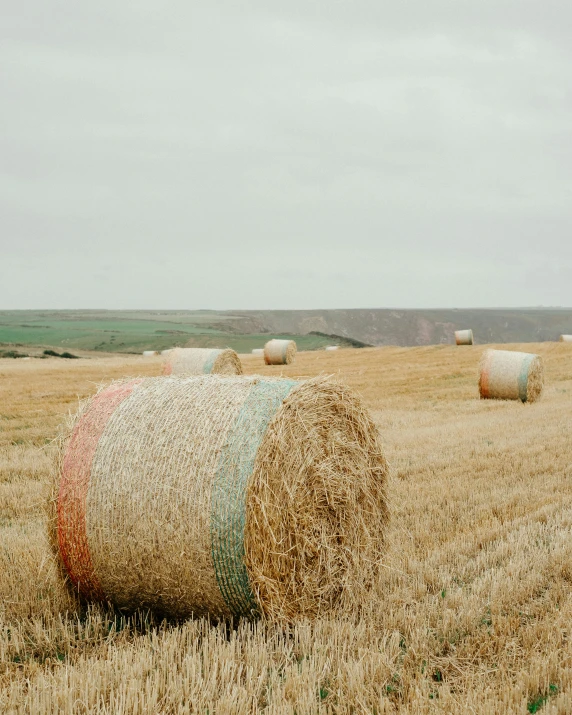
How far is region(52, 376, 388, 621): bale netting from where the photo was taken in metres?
4.10

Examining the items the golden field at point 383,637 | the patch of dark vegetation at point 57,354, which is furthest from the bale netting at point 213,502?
the patch of dark vegetation at point 57,354

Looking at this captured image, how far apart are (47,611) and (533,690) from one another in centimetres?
280

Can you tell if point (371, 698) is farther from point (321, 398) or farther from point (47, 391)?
point (47, 391)

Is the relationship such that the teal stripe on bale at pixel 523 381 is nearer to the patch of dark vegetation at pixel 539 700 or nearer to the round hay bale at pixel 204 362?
the round hay bale at pixel 204 362

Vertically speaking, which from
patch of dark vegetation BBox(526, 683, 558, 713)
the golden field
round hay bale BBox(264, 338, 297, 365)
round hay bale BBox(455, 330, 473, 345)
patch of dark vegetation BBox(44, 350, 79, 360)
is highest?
round hay bale BBox(455, 330, 473, 345)

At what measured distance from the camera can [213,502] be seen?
4.10 meters

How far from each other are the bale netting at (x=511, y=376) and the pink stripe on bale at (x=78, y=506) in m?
12.5

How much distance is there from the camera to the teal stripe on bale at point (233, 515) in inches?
160

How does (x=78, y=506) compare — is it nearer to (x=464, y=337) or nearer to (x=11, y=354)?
(x=464, y=337)

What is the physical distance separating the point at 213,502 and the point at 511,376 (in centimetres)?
1268

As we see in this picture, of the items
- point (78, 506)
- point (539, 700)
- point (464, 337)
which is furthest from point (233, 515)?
point (464, 337)

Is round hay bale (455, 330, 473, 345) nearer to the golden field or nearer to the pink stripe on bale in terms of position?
the golden field

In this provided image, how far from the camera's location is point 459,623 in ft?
13.6

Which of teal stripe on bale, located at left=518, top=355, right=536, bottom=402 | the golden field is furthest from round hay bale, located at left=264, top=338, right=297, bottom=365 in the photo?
the golden field
